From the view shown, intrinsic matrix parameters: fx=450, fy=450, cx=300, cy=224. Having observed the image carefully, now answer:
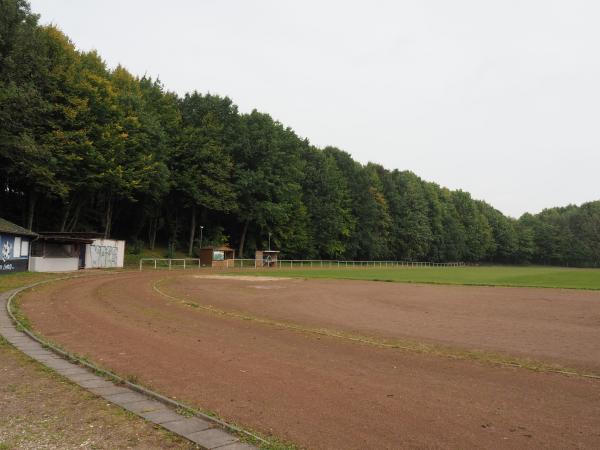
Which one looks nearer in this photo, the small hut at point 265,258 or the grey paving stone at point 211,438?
the grey paving stone at point 211,438

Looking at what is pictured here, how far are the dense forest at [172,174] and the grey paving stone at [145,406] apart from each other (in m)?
35.8

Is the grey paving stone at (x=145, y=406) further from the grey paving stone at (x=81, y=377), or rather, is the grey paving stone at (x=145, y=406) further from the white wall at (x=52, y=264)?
the white wall at (x=52, y=264)

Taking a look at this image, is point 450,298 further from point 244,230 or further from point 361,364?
point 244,230

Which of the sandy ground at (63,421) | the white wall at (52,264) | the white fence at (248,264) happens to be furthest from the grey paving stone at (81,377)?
the white fence at (248,264)

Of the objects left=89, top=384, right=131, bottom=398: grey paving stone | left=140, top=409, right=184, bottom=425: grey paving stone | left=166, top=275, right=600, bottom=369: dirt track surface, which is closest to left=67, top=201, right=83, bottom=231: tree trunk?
left=166, top=275, right=600, bottom=369: dirt track surface

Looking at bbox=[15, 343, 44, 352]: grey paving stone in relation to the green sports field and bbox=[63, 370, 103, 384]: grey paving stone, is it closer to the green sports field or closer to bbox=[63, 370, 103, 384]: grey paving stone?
bbox=[63, 370, 103, 384]: grey paving stone

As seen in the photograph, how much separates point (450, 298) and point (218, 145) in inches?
1721

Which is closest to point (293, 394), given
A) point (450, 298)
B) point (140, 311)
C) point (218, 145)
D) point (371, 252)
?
point (140, 311)

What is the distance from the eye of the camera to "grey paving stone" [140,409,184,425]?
5.70m

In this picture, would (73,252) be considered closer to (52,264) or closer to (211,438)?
(52,264)

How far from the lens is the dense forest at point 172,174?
3806cm

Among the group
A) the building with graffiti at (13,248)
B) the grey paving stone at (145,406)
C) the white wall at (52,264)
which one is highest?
the building with graffiti at (13,248)

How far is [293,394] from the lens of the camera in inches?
286

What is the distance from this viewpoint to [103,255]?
4119 cm
